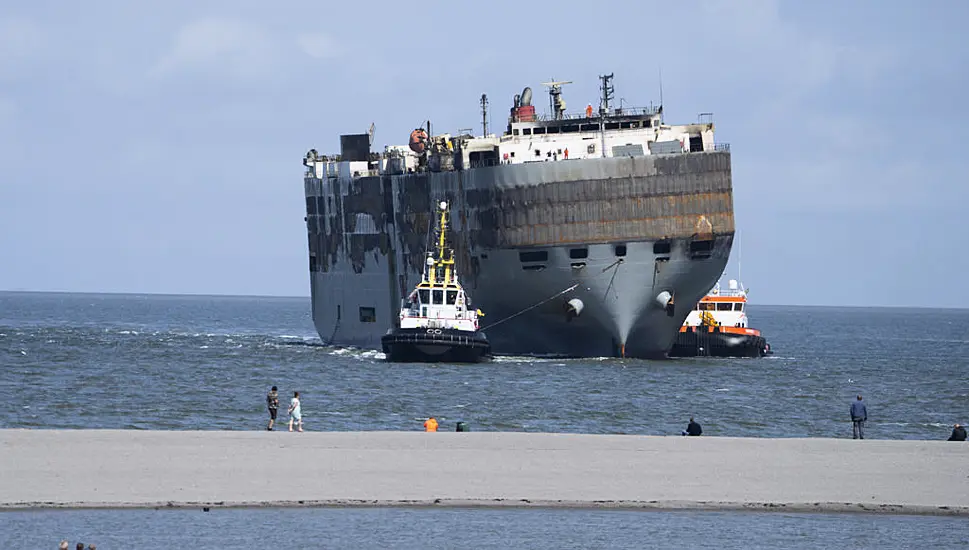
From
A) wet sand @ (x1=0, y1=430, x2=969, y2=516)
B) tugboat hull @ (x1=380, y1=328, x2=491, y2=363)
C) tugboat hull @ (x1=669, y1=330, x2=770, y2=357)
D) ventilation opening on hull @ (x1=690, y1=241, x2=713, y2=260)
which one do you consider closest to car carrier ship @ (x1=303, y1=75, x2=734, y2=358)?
ventilation opening on hull @ (x1=690, y1=241, x2=713, y2=260)

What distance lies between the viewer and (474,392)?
60812 millimetres

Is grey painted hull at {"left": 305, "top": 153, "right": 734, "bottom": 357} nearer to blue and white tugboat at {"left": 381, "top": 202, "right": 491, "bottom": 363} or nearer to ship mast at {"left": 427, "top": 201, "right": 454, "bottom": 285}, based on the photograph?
ship mast at {"left": 427, "top": 201, "right": 454, "bottom": 285}

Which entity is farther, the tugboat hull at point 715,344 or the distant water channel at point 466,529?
the tugboat hull at point 715,344

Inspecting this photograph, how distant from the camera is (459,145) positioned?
266 feet

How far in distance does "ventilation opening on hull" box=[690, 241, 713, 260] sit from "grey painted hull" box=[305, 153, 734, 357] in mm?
63

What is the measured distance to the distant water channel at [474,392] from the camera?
165 ft

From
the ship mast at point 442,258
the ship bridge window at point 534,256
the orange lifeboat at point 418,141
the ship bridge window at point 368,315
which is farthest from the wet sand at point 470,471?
the ship bridge window at point 368,315

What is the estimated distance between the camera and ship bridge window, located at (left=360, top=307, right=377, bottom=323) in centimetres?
9412

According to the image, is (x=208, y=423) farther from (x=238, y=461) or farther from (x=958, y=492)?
(x=958, y=492)

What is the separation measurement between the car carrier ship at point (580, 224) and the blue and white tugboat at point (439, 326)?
2.15m

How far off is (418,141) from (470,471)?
2288 inches

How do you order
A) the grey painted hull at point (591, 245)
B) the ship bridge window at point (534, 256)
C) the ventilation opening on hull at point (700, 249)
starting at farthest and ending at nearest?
the ship bridge window at point (534, 256), the ventilation opening on hull at point (700, 249), the grey painted hull at point (591, 245)

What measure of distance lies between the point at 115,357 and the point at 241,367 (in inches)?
384

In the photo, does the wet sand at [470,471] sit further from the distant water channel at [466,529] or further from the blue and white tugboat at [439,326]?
the blue and white tugboat at [439,326]
